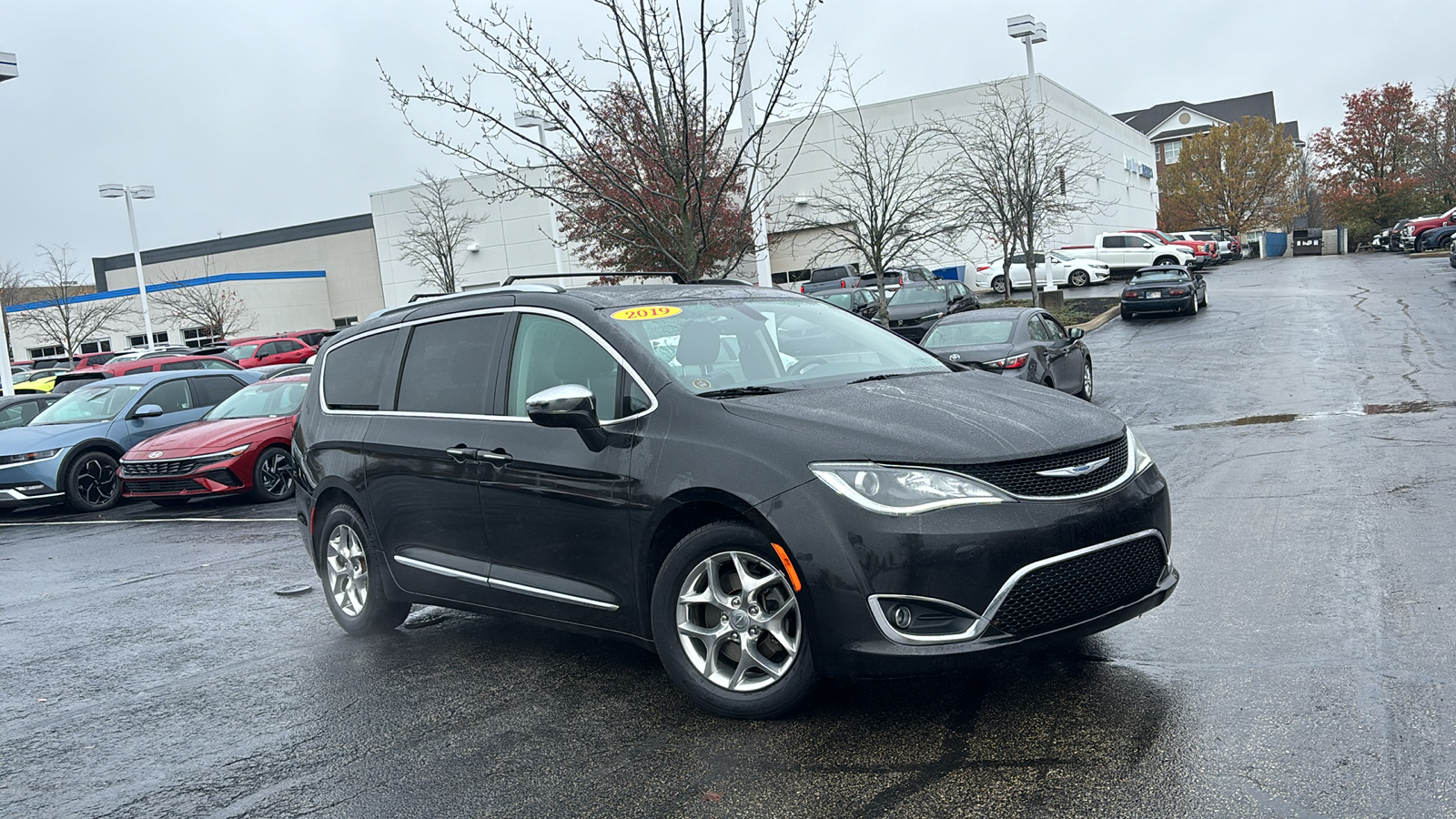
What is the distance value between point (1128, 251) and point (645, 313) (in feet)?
136

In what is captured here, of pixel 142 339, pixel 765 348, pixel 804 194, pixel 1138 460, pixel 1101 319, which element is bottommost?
pixel 1101 319

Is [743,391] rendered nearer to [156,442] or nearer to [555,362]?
[555,362]

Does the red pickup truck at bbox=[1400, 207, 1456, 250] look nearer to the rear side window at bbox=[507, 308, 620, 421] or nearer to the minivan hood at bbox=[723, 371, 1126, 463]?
the minivan hood at bbox=[723, 371, 1126, 463]

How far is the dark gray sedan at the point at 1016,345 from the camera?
13680 mm

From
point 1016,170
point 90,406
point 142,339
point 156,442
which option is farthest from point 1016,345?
point 142,339

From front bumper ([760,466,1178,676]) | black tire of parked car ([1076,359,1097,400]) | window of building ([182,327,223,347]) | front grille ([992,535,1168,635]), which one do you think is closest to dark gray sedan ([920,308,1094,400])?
black tire of parked car ([1076,359,1097,400])

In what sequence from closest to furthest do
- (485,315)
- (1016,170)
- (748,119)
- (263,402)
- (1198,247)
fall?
(485,315)
(263,402)
(748,119)
(1016,170)
(1198,247)

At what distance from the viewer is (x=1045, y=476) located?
13.0 ft

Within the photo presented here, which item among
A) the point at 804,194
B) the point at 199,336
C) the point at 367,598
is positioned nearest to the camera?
the point at 367,598

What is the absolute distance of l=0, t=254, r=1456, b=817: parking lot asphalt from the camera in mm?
3570

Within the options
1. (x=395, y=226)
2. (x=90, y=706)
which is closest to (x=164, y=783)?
(x=90, y=706)

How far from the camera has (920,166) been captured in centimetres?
4422

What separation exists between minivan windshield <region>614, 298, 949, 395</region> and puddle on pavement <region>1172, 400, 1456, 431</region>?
318 inches

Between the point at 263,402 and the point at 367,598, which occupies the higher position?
the point at 263,402
